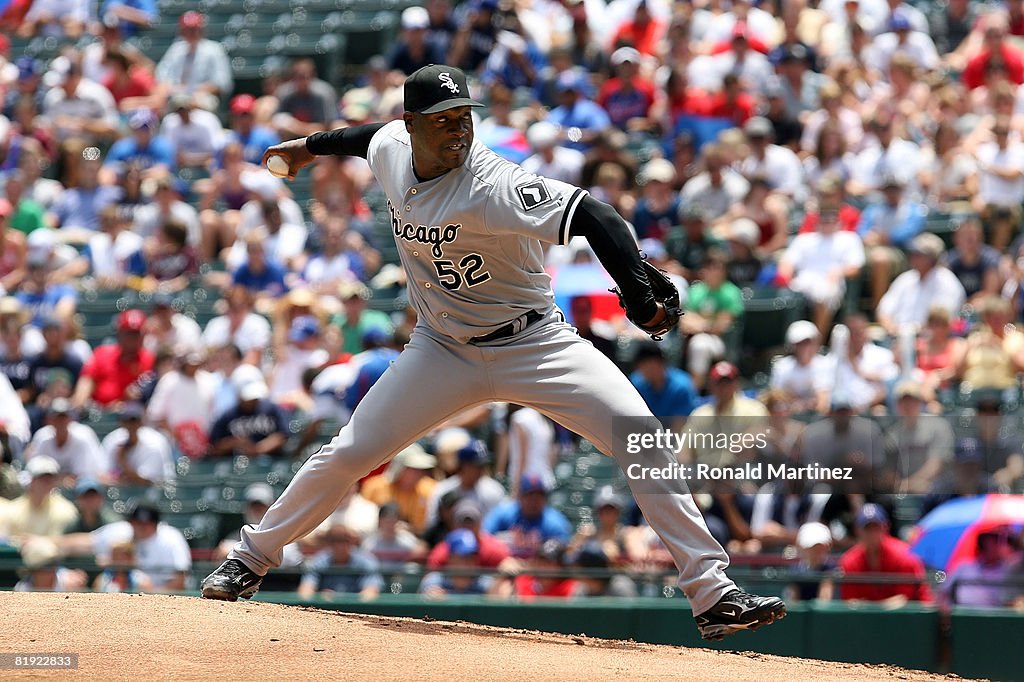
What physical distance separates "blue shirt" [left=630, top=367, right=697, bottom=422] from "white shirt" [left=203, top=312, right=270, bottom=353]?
3199 mm

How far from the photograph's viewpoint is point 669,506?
18.7 feet

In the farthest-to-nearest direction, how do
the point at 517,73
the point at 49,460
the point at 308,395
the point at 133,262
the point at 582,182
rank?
the point at 517,73 → the point at 133,262 → the point at 582,182 → the point at 308,395 → the point at 49,460

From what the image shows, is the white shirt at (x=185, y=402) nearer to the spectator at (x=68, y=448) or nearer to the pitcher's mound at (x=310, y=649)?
the spectator at (x=68, y=448)

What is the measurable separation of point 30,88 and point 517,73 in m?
4.59

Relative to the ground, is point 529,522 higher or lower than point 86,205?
lower

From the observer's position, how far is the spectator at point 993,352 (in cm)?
1012

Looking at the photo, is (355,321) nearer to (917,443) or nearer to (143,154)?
(143,154)

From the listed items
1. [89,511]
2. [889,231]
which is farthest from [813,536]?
[89,511]

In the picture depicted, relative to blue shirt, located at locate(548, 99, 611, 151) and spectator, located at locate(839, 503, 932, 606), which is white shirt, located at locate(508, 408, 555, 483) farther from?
blue shirt, located at locate(548, 99, 611, 151)

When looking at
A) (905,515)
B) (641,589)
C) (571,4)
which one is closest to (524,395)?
(641,589)

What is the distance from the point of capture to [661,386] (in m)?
10.1

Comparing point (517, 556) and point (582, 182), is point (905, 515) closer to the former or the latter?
point (517, 556)

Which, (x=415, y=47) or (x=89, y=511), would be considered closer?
(x=89, y=511)

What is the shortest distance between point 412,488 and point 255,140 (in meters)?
5.01
